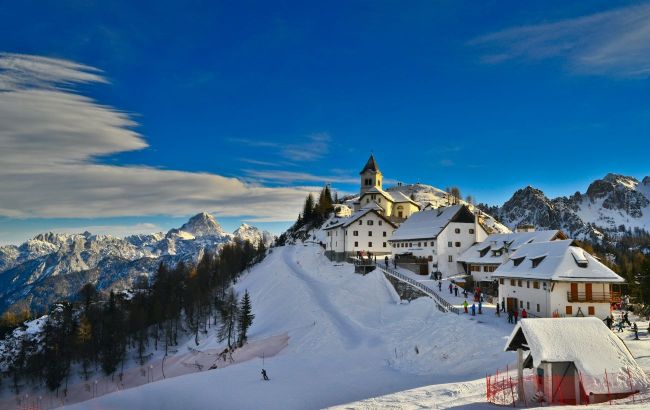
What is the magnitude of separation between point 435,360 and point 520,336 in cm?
1317

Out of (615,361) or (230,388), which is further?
(230,388)

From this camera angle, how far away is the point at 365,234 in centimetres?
8494

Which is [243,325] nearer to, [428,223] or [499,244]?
[428,223]

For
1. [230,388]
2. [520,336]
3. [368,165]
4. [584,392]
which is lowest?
[230,388]

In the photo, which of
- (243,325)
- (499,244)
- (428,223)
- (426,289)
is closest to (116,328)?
(243,325)

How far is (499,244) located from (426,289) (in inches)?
570

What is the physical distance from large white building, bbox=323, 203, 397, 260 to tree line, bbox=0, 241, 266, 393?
64.9ft

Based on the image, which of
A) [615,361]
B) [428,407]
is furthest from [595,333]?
[428,407]

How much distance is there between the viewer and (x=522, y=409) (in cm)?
2106

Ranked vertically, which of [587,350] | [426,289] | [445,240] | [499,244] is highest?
[445,240]

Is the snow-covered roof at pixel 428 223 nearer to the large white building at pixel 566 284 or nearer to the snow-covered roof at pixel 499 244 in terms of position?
the snow-covered roof at pixel 499 244

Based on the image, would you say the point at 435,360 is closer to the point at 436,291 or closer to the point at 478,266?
the point at 436,291

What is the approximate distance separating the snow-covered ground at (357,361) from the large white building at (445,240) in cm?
828

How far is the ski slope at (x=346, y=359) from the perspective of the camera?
3241 centimetres
